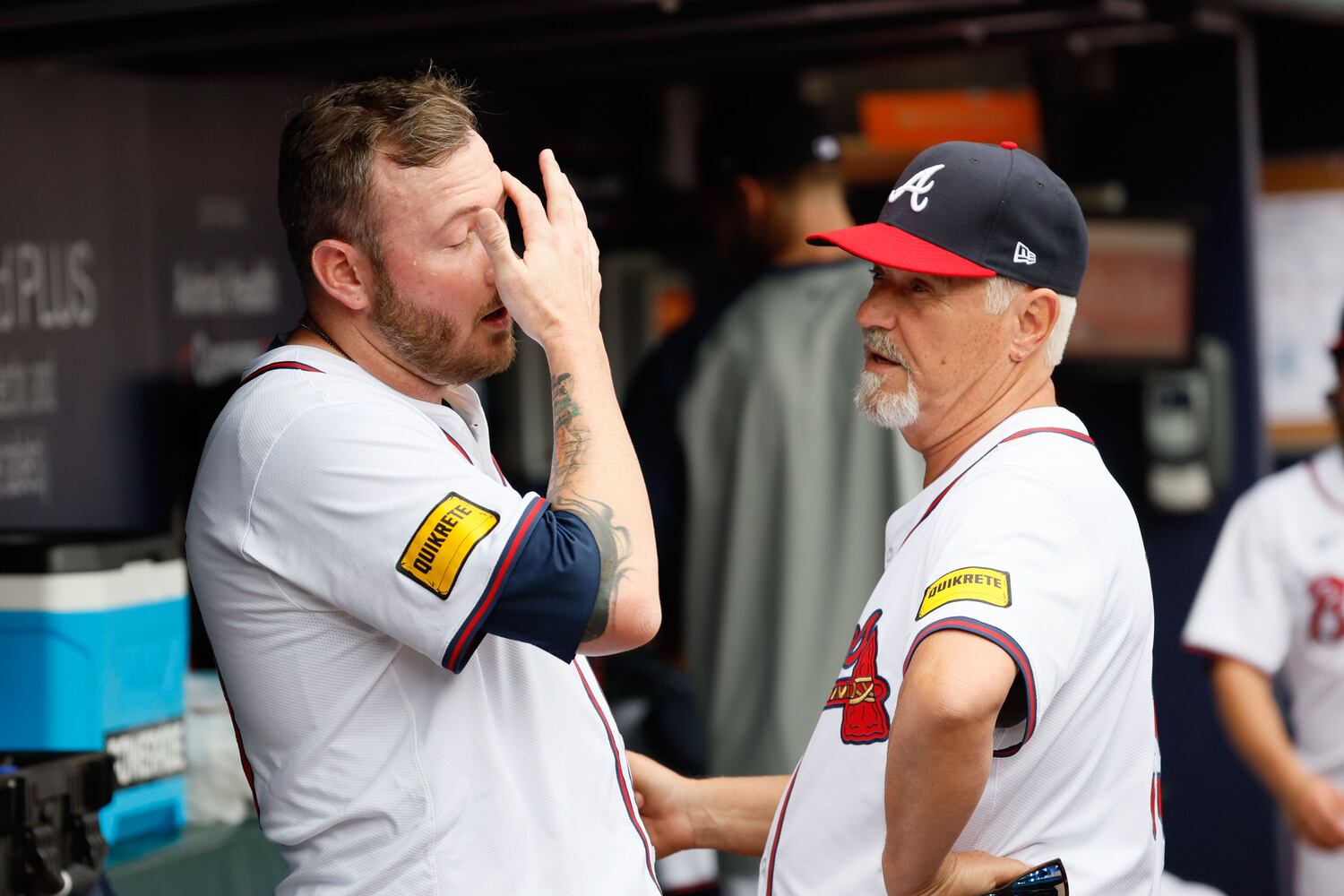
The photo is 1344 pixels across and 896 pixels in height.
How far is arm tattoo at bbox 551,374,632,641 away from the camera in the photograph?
1964 millimetres

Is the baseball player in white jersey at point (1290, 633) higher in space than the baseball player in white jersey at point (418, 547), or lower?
lower

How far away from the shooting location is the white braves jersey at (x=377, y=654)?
1936mm

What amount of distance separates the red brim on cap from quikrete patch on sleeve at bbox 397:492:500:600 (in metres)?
0.70

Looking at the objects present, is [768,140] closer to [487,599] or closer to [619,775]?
[619,775]

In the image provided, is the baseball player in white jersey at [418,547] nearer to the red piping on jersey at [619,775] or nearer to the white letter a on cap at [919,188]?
the red piping on jersey at [619,775]

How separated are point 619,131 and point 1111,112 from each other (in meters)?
1.72

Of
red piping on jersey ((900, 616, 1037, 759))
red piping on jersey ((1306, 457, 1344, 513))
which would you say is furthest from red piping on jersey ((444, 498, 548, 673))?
red piping on jersey ((1306, 457, 1344, 513))

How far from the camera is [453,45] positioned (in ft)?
13.9

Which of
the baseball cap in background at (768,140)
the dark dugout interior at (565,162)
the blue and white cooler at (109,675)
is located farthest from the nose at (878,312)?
the baseball cap in background at (768,140)

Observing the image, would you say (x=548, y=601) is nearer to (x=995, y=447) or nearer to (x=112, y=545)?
(x=995, y=447)

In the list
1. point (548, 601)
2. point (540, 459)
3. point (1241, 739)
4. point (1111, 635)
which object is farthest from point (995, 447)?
point (540, 459)

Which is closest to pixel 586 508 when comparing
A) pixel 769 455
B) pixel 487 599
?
pixel 487 599

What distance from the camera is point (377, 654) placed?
6.64 feet

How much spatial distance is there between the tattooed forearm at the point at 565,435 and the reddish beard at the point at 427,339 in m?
0.14
